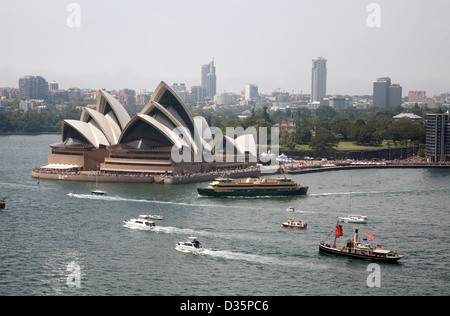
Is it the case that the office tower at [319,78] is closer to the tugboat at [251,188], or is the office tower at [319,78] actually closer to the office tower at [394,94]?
the office tower at [394,94]

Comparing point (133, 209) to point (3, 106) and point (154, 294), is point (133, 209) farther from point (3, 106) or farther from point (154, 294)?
point (3, 106)

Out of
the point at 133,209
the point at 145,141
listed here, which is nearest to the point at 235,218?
the point at 133,209

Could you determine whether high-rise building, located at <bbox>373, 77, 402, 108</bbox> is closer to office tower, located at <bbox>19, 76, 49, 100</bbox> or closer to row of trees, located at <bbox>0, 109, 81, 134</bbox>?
office tower, located at <bbox>19, 76, 49, 100</bbox>

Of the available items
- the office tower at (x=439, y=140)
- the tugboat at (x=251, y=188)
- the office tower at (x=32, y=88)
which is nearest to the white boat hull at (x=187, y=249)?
the tugboat at (x=251, y=188)

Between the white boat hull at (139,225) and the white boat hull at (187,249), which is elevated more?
the white boat hull at (139,225)

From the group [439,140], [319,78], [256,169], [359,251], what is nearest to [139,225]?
[359,251]

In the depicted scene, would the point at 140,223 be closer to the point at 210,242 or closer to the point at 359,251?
the point at 210,242
